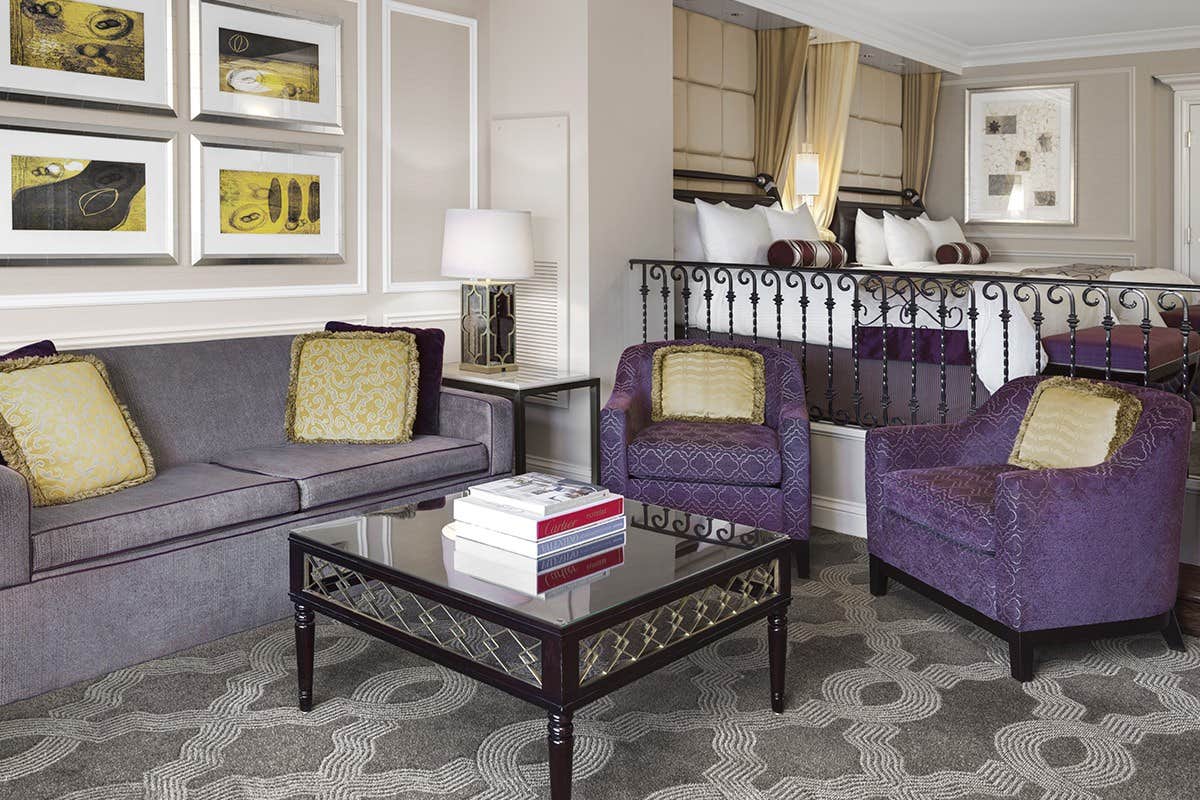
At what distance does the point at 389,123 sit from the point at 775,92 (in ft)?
10.1

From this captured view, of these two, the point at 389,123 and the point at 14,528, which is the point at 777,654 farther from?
the point at 389,123

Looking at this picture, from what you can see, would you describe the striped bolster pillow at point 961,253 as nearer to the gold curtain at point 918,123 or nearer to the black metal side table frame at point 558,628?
the gold curtain at point 918,123

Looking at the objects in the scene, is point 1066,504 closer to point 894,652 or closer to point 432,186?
point 894,652

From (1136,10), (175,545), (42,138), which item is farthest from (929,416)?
(1136,10)

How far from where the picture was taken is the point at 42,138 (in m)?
3.69

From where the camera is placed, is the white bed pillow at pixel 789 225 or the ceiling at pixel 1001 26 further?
the ceiling at pixel 1001 26

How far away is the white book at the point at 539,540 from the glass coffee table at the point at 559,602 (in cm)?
6

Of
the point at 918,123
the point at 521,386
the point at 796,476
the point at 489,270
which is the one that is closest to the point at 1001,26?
the point at 918,123

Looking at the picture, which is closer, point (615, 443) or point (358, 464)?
point (358, 464)

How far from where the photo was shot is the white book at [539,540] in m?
2.58

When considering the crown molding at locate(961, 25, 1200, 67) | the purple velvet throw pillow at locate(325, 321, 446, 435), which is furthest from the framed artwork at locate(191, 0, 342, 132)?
the crown molding at locate(961, 25, 1200, 67)

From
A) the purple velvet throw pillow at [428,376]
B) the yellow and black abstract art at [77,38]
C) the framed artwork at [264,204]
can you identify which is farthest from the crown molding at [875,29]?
the yellow and black abstract art at [77,38]

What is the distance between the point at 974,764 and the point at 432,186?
3511 millimetres

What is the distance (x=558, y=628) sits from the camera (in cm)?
216
